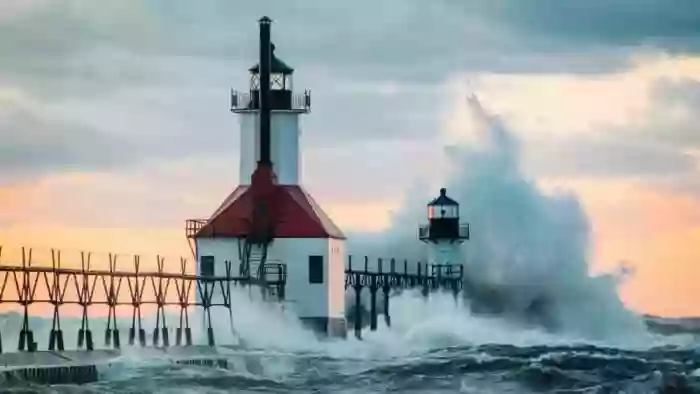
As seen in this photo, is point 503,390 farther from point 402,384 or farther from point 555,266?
point 555,266

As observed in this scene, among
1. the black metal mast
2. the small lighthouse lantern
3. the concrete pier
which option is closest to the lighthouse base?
the black metal mast

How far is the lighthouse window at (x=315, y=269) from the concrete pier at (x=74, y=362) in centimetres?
1033

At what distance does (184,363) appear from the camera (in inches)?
1983

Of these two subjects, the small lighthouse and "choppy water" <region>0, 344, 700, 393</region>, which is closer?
"choppy water" <region>0, 344, 700, 393</region>

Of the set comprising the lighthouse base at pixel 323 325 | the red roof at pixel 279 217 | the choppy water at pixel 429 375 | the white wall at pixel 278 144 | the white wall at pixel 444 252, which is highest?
the white wall at pixel 278 144

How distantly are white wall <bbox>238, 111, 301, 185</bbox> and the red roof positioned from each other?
618 mm

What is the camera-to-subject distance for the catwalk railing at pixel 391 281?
69.8m

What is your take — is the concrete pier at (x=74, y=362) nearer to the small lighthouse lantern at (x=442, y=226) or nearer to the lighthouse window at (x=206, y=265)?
the lighthouse window at (x=206, y=265)

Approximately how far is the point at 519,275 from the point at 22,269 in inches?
1604

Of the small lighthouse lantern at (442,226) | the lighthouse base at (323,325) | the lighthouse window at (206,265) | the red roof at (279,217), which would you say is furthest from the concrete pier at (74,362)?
the small lighthouse lantern at (442,226)

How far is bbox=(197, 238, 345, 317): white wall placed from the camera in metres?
63.1

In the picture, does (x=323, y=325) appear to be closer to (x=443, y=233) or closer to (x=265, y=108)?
(x=265, y=108)

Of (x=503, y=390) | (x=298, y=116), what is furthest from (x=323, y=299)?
(x=503, y=390)

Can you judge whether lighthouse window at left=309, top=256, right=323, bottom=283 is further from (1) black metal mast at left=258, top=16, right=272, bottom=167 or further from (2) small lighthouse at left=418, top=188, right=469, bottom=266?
(2) small lighthouse at left=418, top=188, right=469, bottom=266
